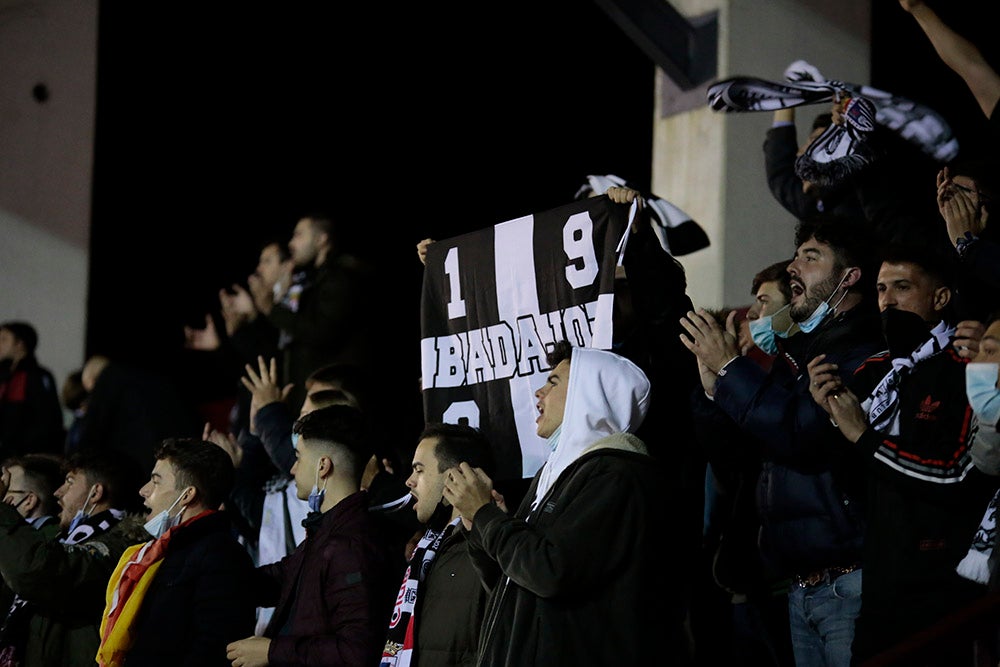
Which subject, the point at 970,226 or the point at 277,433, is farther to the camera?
the point at 277,433

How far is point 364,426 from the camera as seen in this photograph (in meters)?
5.63

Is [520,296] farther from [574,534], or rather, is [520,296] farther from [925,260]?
[574,534]

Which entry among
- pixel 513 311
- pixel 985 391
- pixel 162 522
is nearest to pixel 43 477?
pixel 162 522

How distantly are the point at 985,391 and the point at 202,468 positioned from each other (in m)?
3.03

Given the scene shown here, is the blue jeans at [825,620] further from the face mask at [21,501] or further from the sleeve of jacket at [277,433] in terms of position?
the face mask at [21,501]

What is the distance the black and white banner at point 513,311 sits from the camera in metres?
5.56

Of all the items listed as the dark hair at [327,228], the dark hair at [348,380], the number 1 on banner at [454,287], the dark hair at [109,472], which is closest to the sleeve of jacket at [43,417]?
the dark hair at [327,228]

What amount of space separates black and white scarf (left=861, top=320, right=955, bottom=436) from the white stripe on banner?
1.38 meters

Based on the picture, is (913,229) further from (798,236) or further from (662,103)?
(662,103)

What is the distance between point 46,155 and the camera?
38.4ft

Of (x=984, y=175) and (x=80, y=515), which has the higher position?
(x=984, y=175)

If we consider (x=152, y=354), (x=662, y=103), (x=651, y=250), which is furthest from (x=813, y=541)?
(x=152, y=354)

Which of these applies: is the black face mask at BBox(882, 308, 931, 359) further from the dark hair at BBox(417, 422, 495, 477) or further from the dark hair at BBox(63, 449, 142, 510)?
the dark hair at BBox(63, 449, 142, 510)

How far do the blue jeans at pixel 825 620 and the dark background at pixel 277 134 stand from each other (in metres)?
6.72
